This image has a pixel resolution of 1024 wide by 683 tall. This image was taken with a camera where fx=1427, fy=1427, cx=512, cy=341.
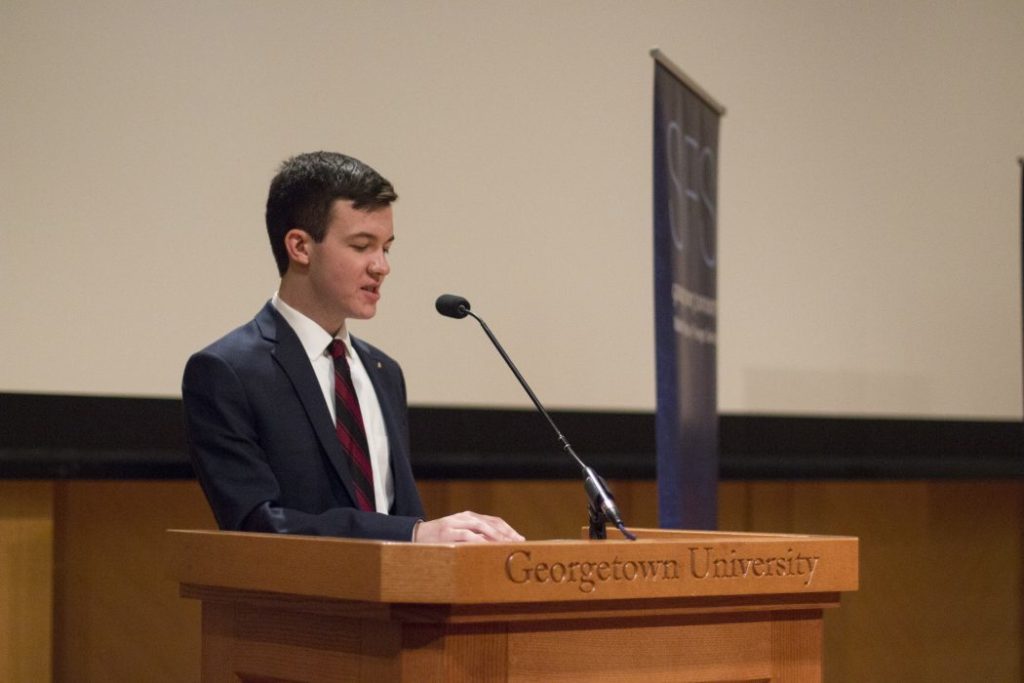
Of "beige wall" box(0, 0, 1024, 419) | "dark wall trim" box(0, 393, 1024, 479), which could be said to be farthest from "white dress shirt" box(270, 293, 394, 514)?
"beige wall" box(0, 0, 1024, 419)

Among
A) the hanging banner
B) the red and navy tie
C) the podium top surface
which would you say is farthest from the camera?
the hanging banner

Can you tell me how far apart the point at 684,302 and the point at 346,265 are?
1.39 m

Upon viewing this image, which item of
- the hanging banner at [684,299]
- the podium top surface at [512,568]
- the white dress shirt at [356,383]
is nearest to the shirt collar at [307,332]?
the white dress shirt at [356,383]

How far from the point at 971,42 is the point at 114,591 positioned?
13.0ft

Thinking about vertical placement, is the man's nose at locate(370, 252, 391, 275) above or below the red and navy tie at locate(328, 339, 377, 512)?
above

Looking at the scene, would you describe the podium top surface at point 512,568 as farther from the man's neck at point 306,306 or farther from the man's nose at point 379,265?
the man's nose at point 379,265

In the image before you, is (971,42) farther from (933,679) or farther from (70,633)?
(70,633)

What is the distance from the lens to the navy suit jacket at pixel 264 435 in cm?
234

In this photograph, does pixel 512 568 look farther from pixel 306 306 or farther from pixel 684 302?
pixel 684 302

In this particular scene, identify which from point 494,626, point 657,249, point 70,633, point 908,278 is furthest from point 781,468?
point 494,626

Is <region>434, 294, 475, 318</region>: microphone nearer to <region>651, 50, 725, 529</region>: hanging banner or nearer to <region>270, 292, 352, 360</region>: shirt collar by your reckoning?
<region>270, 292, 352, 360</region>: shirt collar

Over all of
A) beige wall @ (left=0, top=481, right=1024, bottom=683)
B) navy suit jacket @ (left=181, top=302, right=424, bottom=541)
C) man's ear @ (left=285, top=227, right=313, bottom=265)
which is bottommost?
beige wall @ (left=0, top=481, right=1024, bottom=683)

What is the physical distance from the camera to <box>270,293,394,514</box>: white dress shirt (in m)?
2.56

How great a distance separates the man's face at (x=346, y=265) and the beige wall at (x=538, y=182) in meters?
1.14
